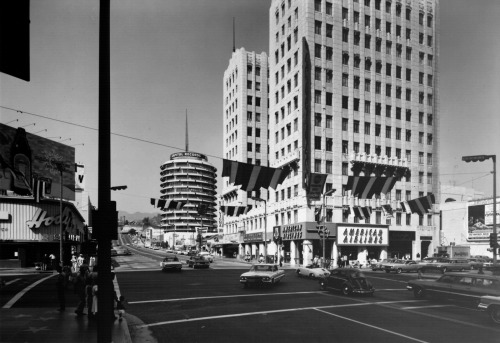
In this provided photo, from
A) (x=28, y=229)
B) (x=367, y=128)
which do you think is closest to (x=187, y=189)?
(x=367, y=128)

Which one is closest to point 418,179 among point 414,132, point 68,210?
point 414,132

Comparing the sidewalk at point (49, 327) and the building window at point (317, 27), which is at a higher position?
the building window at point (317, 27)

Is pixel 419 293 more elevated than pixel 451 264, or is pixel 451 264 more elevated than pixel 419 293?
pixel 419 293

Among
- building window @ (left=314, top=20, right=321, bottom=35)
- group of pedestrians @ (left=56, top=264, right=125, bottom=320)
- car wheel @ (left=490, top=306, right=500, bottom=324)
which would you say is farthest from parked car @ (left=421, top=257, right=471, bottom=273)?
building window @ (left=314, top=20, right=321, bottom=35)

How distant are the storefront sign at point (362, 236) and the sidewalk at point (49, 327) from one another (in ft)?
156

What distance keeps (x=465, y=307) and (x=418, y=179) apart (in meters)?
50.6

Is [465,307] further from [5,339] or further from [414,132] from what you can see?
[414,132]

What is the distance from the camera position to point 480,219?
7231cm

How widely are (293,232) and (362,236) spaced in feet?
32.5

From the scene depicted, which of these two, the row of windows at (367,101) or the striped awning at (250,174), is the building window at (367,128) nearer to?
the row of windows at (367,101)

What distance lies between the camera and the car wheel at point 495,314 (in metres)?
15.7

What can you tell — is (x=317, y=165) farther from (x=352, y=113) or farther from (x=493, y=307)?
(x=493, y=307)

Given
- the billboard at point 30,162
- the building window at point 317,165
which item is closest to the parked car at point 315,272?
the billboard at point 30,162

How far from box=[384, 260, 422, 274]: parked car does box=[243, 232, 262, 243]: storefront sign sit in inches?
1225
